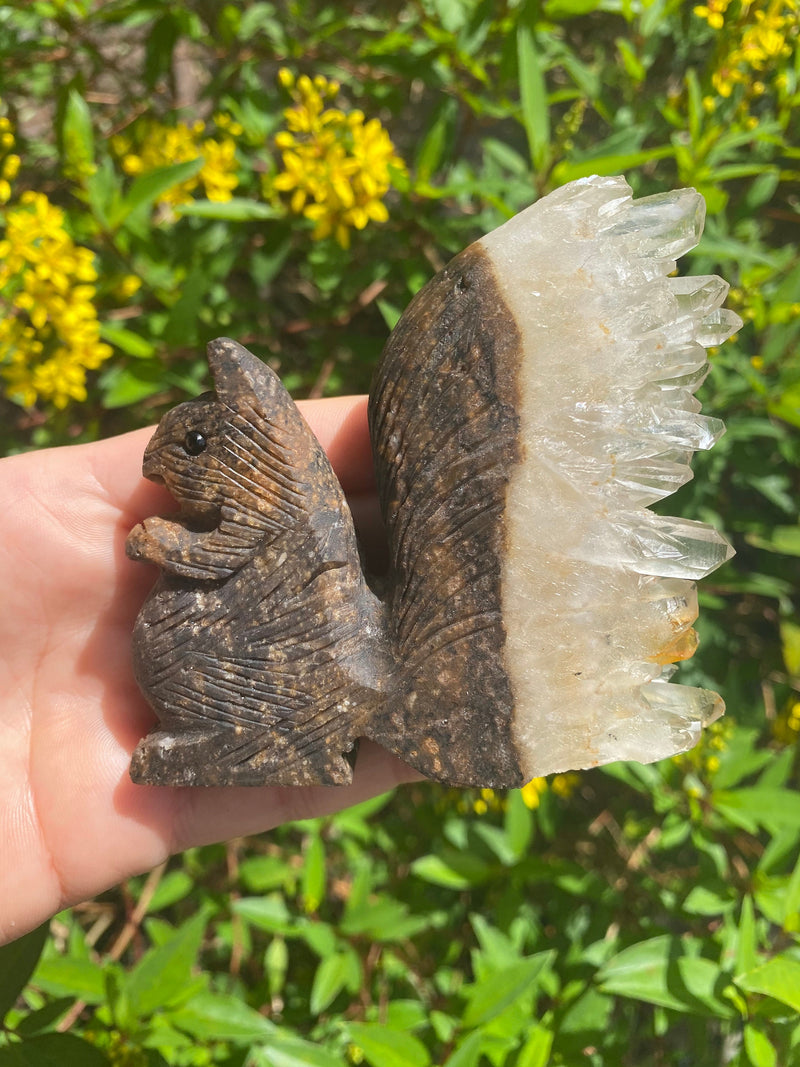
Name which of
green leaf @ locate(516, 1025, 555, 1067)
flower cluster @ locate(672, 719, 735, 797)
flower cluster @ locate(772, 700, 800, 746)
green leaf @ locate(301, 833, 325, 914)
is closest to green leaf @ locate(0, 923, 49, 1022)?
green leaf @ locate(301, 833, 325, 914)

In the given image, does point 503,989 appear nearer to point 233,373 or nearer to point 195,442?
point 195,442

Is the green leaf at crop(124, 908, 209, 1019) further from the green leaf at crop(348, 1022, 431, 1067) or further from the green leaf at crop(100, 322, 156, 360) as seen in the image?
the green leaf at crop(100, 322, 156, 360)

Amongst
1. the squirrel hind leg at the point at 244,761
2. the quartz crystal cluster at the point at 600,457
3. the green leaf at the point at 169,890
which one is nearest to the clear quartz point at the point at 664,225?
the quartz crystal cluster at the point at 600,457

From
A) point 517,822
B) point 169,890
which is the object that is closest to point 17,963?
point 169,890

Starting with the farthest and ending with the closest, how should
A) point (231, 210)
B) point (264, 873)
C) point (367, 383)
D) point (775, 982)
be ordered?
point (367, 383) → point (264, 873) → point (231, 210) → point (775, 982)

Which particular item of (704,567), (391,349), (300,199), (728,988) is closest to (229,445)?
(391,349)

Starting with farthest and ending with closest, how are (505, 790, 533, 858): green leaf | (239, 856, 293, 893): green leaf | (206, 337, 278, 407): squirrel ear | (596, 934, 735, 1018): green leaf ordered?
(239, 856, 293, 893): green leaf < (505, 790, 533, 858): green leaf < (596, 934, 735, 1018): green leaf < (206, 337, 278, 407): squirrel ear
